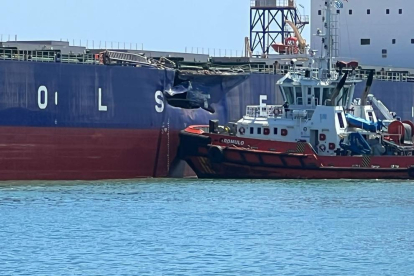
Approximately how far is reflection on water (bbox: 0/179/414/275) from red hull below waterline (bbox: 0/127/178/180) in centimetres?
69

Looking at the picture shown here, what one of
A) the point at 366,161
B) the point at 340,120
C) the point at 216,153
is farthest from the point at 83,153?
the point at 366,161

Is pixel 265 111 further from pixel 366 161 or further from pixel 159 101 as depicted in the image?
pixel 366 161

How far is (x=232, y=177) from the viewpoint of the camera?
3912cm

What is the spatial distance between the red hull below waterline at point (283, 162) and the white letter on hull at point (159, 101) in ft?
6.52

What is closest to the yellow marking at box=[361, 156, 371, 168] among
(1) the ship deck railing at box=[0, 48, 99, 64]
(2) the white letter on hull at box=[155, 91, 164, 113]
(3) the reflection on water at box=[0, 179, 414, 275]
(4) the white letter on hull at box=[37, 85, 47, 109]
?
(3) the reflection on water at box=[0, 179, 414, 275]

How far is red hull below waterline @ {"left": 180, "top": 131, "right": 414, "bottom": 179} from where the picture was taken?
3859 centimetres

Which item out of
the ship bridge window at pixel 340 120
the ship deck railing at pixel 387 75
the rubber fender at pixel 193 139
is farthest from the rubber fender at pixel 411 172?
the ship deck railing at pixel 387 75

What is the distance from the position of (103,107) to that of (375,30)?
721 inches

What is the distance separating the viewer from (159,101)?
4062 cm

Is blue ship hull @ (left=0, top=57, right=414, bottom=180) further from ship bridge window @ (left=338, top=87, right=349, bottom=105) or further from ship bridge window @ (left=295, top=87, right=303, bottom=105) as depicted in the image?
ship bridge window @ (left=338, top=87, right=349, bottom=105)

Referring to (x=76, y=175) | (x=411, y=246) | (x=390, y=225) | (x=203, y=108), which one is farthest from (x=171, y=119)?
(x=411, y=246)

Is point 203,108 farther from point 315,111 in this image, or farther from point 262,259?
point 262,259

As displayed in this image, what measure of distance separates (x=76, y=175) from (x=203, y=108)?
6.09 meters

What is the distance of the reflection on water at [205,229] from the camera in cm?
2433
